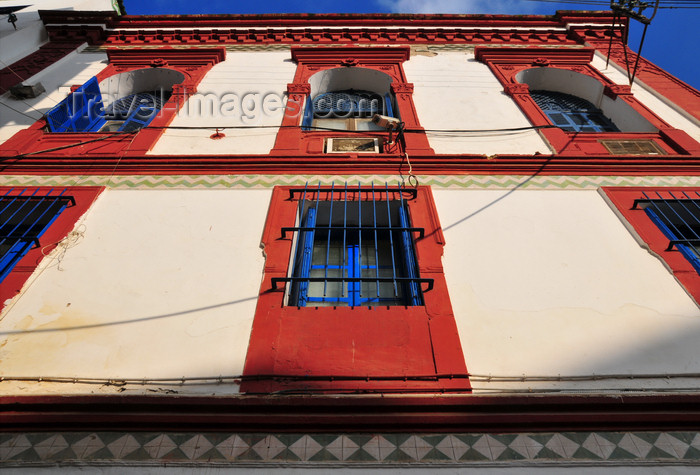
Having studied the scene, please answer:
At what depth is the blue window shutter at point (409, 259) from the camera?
426cm

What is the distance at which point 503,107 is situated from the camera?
724 centimetres

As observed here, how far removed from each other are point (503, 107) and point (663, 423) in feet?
17.0

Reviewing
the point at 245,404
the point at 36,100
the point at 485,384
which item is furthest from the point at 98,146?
the point at 485,384

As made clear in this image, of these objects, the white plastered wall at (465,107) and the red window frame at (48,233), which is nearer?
the red window frame at (48,233)

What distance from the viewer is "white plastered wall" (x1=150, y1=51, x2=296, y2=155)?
6.38m

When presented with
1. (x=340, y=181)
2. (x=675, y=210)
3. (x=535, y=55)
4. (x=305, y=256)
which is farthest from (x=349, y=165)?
(x=535, y=55)

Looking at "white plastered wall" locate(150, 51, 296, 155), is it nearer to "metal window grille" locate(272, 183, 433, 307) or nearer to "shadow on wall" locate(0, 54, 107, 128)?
"metal window grille" locate(272, 183, 433, 307)

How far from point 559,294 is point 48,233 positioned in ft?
15.7

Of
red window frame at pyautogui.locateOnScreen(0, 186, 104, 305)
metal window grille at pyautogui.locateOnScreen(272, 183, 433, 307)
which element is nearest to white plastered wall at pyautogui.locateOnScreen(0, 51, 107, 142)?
red window frame at pyautogui.locateOnScreen(0, 186, 104, 305)

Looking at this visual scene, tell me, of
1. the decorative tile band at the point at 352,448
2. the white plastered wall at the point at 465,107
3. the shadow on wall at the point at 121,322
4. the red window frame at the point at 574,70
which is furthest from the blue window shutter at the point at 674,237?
the shadow on wall at the point at 121,322

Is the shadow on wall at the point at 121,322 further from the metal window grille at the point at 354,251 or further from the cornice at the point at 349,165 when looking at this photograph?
the cornice at the point at 349,165

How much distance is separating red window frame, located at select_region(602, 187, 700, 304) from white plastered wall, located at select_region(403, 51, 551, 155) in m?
1.20

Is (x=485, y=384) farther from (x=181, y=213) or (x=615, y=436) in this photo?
(x=181, y=213)

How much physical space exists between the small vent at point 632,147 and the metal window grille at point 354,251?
288 centimetres
